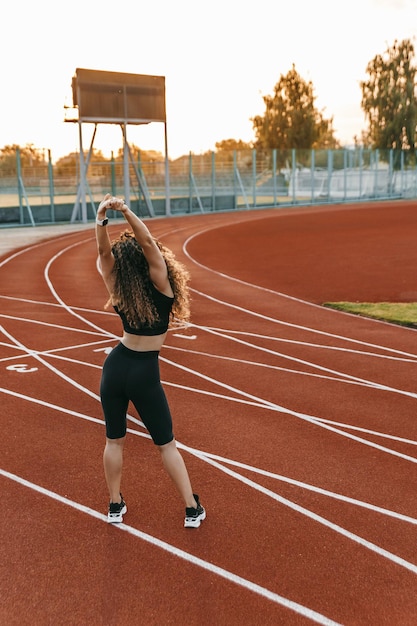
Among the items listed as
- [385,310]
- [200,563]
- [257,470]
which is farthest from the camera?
[385,310]

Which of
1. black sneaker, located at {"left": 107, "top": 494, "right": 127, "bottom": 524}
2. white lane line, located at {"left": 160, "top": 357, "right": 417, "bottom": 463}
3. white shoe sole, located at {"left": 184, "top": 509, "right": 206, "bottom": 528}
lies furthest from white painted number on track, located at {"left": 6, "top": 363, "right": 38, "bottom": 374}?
white shoe sole, located at {"left": 184, "top": 509, "right": 206, "bottom": 528}

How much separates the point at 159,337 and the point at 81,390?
151 inches

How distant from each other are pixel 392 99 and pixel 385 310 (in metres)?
56.9

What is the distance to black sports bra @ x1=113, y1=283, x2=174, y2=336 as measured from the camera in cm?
439

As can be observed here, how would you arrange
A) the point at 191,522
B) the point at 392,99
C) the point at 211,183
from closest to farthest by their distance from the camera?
the point at 191,522 → the point at 211,183 → the point at 392,99

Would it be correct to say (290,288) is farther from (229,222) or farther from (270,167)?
(270,167)

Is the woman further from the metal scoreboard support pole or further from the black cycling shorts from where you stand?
the metal scoreboard support pole

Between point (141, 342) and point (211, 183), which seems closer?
point (141, 342)

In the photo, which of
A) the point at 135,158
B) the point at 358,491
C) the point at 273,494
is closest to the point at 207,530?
the point at 273,494

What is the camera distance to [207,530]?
4.85 m

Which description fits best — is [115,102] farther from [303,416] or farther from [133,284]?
[133,284]

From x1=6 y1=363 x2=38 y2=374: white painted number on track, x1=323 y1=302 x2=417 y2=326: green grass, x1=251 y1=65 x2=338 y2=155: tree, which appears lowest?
x1=6 y1=363 x2=38 y2=374: white painted number on track

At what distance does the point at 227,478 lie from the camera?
5.72m

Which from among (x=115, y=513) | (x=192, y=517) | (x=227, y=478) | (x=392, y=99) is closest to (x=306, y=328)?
(x=227, y=478)
